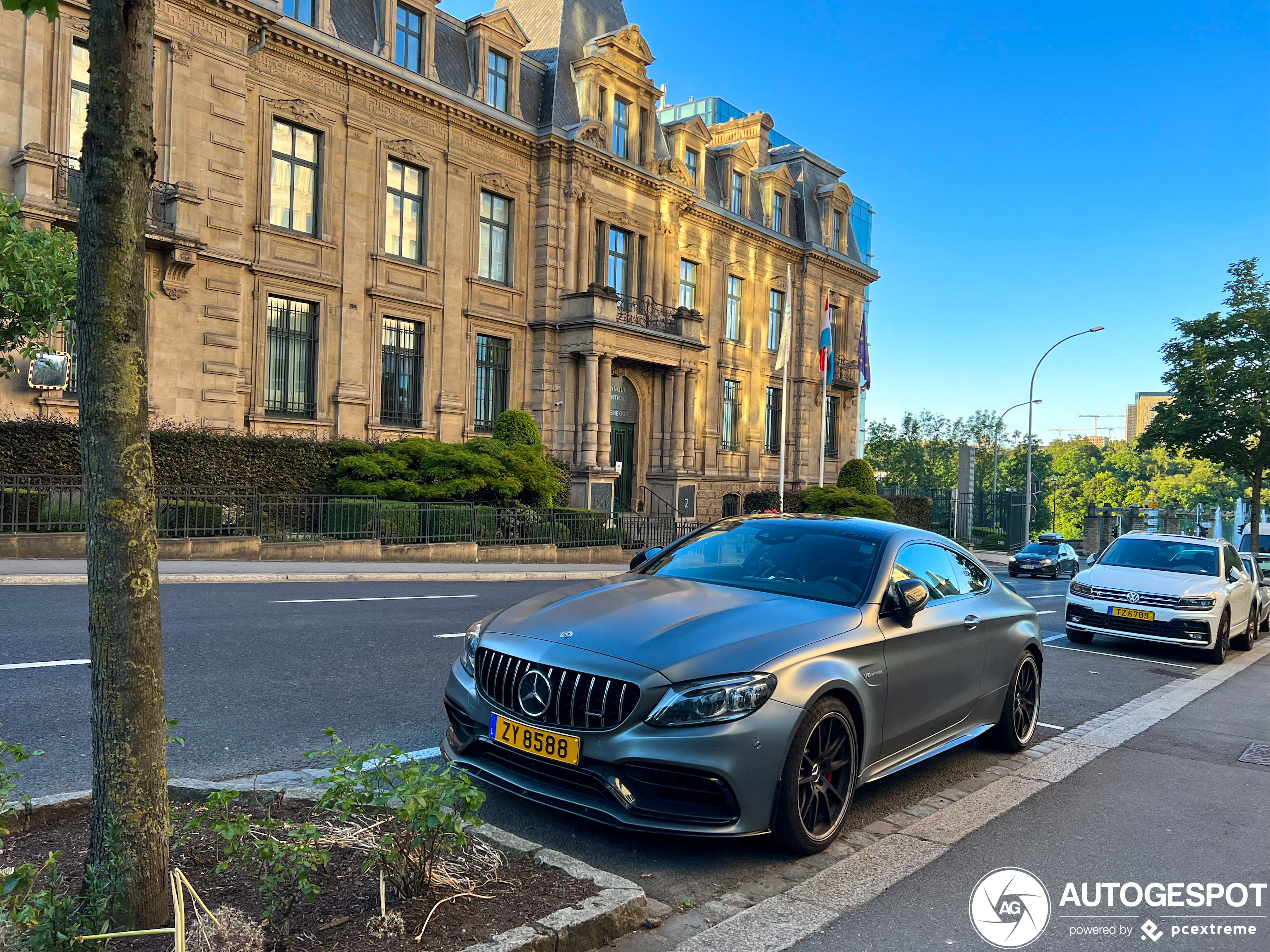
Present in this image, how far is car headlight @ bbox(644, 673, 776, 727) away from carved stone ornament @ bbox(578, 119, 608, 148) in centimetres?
2755

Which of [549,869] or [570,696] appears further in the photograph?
[570,696]

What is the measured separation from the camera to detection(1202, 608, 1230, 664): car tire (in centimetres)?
1214

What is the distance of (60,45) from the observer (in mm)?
18922

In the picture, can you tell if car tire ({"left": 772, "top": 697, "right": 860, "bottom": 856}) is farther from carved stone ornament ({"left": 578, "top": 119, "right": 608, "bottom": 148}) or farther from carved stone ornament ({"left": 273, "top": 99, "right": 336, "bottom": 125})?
carved stone ornament ({"left": 578, "top": 119, "right": 608, "bottom": 148})

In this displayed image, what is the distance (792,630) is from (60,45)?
20.9 m

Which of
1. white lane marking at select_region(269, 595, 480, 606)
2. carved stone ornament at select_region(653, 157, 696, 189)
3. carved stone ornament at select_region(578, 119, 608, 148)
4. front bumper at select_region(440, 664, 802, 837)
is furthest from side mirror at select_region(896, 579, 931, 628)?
carved stone ornament at select_region(653, 157, 696, 189)

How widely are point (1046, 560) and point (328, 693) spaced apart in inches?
1156

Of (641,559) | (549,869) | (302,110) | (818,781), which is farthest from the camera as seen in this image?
(302,110)

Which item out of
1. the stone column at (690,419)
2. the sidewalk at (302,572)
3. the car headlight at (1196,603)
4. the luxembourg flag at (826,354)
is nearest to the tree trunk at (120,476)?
the sidewalk at (302,572)

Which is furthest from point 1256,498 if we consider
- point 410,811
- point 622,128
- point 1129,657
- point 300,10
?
point 410,811

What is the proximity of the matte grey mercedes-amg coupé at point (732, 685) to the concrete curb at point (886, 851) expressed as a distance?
0.76ft

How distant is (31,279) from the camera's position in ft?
43.1

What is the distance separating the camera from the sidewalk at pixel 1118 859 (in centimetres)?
384

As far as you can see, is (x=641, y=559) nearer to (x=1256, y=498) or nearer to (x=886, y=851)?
(x=886, y=851)
